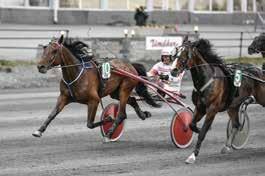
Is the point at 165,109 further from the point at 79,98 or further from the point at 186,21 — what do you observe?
the point at 186,21

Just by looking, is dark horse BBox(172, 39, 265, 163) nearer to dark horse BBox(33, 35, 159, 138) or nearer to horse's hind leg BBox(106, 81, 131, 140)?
horse's hind leg BBox(106, 81, 131, 140)

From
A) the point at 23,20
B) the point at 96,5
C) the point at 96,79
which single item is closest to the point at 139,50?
the point at 96,79

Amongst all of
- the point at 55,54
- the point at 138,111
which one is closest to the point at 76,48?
the point at 55,54

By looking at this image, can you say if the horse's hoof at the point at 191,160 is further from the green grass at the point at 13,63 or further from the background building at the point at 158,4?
the background building at the point at 158,4

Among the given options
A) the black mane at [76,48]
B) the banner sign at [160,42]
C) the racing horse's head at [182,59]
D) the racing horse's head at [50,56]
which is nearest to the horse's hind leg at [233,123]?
the racing horse's head at [182,59]

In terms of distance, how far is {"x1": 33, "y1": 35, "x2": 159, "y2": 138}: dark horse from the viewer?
1205 centimetres

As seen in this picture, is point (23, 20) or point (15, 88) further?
point (23, 20)

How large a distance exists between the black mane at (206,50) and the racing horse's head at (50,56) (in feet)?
→ 7.33

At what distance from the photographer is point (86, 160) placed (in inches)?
429

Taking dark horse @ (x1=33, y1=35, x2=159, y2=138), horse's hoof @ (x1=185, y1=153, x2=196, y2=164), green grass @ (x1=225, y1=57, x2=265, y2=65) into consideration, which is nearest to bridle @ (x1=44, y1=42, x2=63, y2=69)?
dark horse @ (x1=33, y1=35, x2=159, y2=138)

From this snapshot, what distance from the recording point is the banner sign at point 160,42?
26.0 metres

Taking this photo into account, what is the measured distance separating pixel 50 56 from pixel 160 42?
1434cm

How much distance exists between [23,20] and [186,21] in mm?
12564

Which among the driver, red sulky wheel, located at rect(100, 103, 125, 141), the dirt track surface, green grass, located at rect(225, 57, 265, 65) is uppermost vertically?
the driver
